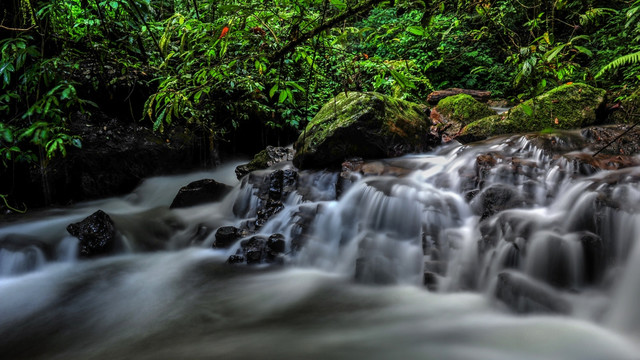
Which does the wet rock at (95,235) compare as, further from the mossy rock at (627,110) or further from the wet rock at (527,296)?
the mossy rock at (627,110)

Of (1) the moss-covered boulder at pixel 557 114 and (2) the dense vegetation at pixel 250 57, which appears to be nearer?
(2) the dense vegetation at pixel 250 57

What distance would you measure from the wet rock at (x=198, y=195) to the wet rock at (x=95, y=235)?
4.14 feet

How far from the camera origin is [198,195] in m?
5.81

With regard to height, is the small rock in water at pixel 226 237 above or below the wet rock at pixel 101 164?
below

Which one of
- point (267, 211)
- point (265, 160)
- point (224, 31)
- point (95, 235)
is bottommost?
point (95, 235)

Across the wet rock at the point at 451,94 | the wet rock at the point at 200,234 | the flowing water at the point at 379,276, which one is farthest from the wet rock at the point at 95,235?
the wet rock at the point at 451,94

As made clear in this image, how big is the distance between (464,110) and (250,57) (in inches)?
260

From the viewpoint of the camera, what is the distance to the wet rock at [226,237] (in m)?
4.54

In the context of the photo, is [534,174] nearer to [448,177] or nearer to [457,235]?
[448,177]

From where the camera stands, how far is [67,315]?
10.3ft

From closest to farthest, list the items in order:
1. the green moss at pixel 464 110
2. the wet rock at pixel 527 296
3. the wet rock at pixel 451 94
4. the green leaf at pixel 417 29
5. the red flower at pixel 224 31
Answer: the green leaf at pixel 417 29, the red flower at pixel 224 31, the wet rock at pixel 527 296, the green moss at pixel 464 110, the wet rock at pixel 451 94

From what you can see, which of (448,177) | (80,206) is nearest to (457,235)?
(448,177)

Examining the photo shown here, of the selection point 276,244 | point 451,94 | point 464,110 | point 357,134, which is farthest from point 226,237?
point 451,94

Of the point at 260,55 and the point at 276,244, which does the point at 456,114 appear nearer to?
the point at 276,244
